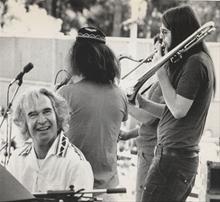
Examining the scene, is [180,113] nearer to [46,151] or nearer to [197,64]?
[197,64]

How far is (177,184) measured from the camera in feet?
5.10

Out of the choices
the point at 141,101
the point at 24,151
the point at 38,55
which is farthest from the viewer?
the point at 38,55

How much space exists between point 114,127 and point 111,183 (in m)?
0.20

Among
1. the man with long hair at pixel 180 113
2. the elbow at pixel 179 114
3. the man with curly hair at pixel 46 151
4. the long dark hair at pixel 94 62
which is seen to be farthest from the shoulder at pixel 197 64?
the man with curly hair at pixel 46 151

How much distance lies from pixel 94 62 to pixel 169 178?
18.2 inches

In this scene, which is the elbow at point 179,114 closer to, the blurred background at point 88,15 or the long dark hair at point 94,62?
the long dark hair at point 94,62

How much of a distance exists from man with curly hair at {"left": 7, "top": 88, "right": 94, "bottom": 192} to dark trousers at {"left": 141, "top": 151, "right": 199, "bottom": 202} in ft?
1.12

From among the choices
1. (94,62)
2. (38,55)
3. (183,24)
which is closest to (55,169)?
(94,62)

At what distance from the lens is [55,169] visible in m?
1.29

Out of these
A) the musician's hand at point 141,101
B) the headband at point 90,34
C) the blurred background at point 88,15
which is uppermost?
the blurred background at point 88,15

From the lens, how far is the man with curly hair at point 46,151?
1.27m

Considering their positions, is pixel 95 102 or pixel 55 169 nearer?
pixel 55 169

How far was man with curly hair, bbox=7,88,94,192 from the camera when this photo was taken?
1272 millimetres

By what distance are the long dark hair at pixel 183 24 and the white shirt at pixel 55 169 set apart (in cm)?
52
